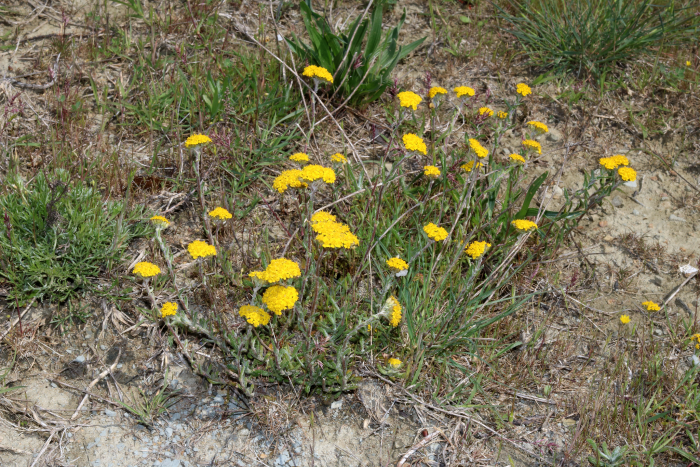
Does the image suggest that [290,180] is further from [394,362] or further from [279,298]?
[394,362]

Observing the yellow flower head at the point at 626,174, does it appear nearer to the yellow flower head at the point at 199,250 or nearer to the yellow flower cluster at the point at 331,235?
the yellow flower cluster at the point at 331,235

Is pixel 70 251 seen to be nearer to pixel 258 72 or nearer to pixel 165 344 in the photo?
pixel 165 344

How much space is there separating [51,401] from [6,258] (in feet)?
2.38

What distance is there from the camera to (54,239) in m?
2.60

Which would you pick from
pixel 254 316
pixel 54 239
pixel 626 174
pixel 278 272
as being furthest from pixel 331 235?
pixel 626 174

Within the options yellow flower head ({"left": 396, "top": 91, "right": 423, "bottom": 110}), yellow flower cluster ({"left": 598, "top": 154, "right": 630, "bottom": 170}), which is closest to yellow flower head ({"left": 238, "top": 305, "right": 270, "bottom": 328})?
yellow flower head ({"left": 396, "top": 91, "right": 423, "bottom": 110})

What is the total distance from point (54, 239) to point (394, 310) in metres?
1.67

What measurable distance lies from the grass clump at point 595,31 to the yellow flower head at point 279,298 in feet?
9.75

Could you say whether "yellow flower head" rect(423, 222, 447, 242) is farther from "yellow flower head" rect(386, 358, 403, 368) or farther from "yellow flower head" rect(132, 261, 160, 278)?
"yellow flower head" rect(132, 261, 160, 278)

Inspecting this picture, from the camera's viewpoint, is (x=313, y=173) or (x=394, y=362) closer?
(x=313, y=173)

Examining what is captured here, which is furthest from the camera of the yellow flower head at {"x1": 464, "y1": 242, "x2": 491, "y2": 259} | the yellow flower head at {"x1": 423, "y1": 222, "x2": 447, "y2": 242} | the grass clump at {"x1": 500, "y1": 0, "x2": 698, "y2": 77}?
the grass clump at {"x1": 500, "y1": 0, "x2": 698, "y2": 77}

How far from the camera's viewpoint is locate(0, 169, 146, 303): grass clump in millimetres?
2516

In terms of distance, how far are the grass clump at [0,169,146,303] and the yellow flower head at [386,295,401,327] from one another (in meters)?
1.33

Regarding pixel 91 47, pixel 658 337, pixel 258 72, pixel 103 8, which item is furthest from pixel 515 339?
pixel 103 8
